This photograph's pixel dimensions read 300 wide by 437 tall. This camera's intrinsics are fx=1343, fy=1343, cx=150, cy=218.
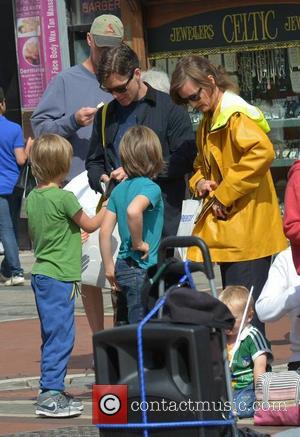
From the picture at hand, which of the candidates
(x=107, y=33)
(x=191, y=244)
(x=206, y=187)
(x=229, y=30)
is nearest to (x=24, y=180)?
(x=229, y=30)

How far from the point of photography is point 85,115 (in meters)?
8.31

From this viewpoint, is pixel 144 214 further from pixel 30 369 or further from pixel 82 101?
pixel 30 369

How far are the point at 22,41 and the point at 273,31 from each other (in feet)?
9.45

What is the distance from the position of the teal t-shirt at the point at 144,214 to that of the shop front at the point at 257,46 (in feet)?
20.6

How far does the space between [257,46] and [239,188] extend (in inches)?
260

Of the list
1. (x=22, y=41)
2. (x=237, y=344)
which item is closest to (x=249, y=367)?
(x=237, y=344)

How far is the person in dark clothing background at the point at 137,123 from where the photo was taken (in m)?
7.83

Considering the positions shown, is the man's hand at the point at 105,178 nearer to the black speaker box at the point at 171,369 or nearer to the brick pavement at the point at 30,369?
the brick pavement at the point at 30,369

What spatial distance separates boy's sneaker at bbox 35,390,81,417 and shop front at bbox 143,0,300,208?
21.1 feet

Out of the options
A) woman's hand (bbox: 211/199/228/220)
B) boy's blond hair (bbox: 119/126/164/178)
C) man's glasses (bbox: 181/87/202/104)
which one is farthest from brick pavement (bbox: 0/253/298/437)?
man's glasses (bbox: 181/87/202/104)

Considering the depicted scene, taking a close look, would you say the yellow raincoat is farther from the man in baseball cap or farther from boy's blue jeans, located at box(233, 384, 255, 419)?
the man in baseball cap

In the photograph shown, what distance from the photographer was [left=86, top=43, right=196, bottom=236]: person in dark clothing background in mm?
7832

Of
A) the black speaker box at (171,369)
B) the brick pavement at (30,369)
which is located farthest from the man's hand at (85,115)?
the black speaker box at (171,369)

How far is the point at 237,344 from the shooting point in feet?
23.5
